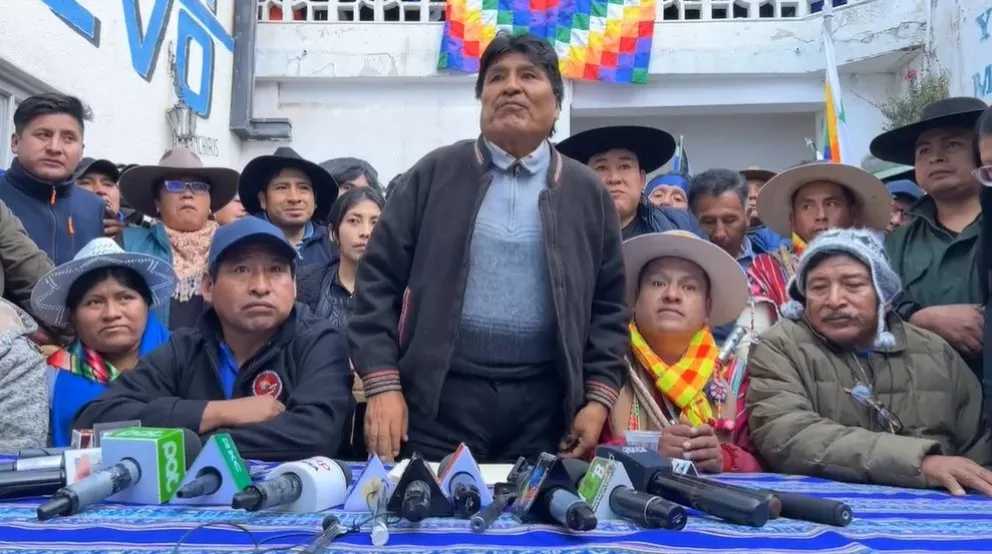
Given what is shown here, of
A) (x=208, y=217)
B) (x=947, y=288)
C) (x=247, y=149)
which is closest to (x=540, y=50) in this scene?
(x=947, y=288)

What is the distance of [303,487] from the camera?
1.65 meters

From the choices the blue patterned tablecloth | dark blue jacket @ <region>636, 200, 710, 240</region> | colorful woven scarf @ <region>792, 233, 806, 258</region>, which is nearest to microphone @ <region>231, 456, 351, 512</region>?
the blue patterned tablecloth

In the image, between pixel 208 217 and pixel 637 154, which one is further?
pixel 208 217

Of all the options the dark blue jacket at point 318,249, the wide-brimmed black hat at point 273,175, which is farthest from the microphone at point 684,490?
the wide-brimmed black hat at point 273,175

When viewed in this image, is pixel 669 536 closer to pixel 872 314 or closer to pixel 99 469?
pixel 99 469

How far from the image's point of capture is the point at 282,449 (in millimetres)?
2209

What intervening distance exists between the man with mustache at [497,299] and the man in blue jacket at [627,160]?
1.00 meters

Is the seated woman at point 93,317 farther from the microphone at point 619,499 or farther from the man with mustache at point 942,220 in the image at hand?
the man with mustache at point 942,220

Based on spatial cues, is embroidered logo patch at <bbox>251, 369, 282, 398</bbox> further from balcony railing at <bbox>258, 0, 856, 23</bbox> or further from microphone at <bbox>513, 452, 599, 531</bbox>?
balcony railing at <bbox>258, 0, 856, 23</bbox>

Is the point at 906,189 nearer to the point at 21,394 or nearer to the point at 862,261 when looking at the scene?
the point at 862,261

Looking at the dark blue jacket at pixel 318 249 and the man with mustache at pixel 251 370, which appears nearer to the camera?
the man with mustache at pixel 251 370

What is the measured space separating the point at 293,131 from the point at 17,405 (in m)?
7.32

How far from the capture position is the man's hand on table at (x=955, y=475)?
2057 millimetres

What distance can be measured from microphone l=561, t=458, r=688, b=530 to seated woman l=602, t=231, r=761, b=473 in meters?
0.83
